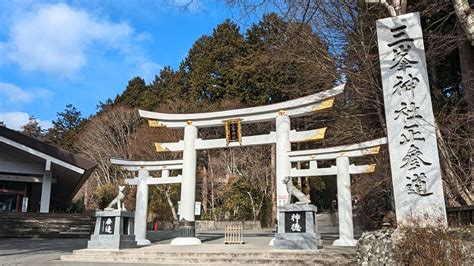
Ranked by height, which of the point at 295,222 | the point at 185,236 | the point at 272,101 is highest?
the point at 272,101

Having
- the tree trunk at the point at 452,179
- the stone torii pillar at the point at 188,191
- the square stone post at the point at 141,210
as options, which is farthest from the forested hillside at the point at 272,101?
the square stone post at the point at 141,210

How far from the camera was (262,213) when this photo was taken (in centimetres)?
2739

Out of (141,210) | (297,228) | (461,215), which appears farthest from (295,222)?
(141,210)

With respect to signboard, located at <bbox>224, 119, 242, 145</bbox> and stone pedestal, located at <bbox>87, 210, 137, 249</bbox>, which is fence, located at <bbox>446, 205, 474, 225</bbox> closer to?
signboard, located at <bbox>224, 119, 242, 145</bbox>

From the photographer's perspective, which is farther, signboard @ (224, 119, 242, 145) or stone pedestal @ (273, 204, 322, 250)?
signboard @ (224, 119, 242, 145)

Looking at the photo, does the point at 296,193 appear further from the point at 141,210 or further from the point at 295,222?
the point at 141,210

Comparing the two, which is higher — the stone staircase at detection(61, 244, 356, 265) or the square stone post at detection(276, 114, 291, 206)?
the square stone post at detection(276, 114, 291, 206)

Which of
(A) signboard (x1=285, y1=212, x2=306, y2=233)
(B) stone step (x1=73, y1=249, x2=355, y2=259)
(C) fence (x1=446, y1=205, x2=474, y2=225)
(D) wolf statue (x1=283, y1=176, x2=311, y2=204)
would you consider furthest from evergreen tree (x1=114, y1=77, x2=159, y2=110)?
(C) fence (x1=446, y1=205, x2=474, y2=225)

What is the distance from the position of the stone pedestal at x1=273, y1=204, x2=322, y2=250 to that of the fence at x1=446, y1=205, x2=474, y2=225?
353 centimetres

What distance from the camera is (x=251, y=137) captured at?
13969mm

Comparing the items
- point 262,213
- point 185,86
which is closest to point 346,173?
point 262,213

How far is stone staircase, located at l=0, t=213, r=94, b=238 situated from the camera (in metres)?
18.1

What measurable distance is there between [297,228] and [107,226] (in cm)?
620

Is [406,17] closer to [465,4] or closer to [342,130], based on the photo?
[465,4]
